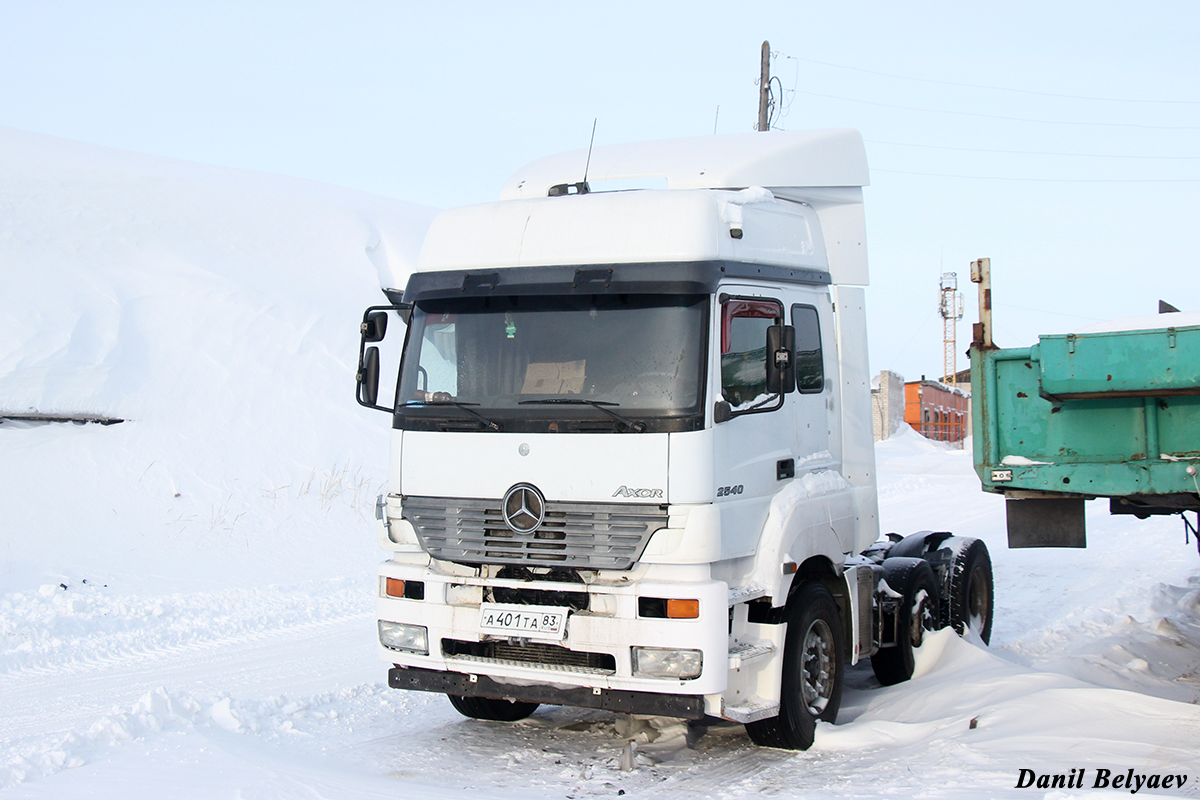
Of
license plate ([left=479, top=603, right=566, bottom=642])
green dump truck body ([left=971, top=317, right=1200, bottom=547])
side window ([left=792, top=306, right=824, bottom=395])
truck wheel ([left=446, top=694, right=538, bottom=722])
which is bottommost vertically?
truck wheel ([left=446, top=694, right=538, bottom=722])

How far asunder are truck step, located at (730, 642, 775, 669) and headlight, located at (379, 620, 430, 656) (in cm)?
170

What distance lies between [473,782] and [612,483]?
1.75 metres

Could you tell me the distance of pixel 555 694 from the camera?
5648mm

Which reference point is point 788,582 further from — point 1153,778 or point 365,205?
point 365,205

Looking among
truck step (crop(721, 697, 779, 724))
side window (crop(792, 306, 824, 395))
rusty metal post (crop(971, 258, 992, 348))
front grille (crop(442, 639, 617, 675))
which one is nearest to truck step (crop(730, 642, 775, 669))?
truck step (crop(721, 697, 779, 724))

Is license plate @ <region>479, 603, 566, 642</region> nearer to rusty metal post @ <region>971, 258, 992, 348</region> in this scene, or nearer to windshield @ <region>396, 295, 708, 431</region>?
windshield @ <region>396, 295, 708, 431</region>

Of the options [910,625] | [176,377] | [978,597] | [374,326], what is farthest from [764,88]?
[374,326]

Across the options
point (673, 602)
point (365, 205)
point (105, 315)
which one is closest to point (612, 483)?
point (673, 602)

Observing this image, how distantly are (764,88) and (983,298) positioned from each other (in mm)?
18520

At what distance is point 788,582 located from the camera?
605 centimetres

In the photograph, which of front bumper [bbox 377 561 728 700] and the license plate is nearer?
front bumper [bbox 377 561 728 700]

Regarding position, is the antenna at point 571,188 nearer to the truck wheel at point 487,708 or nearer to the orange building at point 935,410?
the truck wheel at point 487,708

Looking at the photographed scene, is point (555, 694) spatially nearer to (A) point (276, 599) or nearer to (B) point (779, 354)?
(B) point (779, 354)

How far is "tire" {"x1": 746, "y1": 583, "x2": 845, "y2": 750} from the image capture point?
608 centimetres
